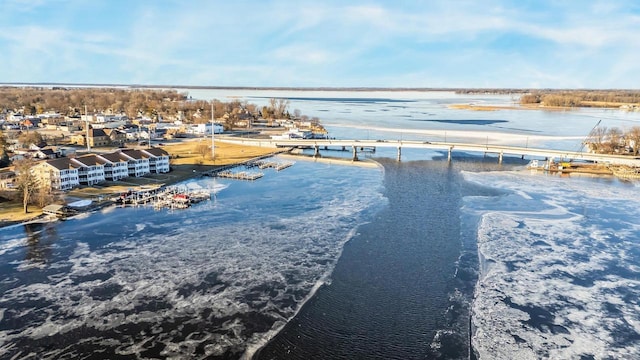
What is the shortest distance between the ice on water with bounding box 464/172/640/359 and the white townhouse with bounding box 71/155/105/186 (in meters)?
19.3

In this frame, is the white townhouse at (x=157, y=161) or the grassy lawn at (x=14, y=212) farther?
the white townhouse at (x=157, y=161)

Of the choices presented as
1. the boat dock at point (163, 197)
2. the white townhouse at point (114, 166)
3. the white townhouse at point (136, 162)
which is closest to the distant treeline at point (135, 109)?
the white townhouse at point (136, 162)

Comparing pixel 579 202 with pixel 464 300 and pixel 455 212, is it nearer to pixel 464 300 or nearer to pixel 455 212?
pixel 455 212

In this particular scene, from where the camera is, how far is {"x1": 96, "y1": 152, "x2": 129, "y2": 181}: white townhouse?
24203 mm

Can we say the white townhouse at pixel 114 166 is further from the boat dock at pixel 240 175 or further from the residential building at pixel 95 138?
the residential building at pixel 95 138

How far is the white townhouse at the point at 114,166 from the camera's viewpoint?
2420 centimetres

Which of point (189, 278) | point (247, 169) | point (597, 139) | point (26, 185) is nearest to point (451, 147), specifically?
point (597, 139)

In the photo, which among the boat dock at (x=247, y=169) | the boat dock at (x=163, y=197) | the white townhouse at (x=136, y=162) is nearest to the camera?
the boat dock at (x=163, y=197)

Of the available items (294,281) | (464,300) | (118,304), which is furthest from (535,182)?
(118,304)

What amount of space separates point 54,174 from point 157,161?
6.20 metres

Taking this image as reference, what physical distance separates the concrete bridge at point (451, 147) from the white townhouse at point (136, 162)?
15.4 meters

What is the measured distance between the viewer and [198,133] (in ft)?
157

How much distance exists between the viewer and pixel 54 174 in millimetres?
21594

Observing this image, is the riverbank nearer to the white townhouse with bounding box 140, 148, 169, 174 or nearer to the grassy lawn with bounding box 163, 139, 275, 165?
the grassy lawn with bounding box 163, 139, 275, 165
